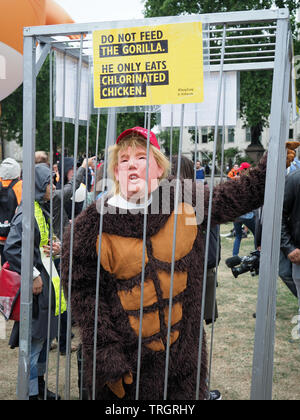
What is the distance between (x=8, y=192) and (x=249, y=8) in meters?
16.7

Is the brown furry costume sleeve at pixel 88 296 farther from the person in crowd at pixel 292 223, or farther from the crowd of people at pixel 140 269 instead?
the person in crowd at pixel 292 223

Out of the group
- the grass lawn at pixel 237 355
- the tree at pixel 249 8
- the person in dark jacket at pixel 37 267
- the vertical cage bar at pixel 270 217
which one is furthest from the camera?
the tree at pixel 249 8

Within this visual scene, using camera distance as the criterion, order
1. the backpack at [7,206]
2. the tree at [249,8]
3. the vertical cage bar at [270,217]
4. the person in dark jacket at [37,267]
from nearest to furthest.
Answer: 1. the vertical cage bar at [270,217]
2. the person in dark jacket at [37,267]
3. the backpack at [7,206]
4. the tree at [249,8]

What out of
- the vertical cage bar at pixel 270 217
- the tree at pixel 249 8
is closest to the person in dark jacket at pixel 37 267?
the vertical cage bar at pixel 270 217

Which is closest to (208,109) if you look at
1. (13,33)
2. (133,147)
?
(133,147)

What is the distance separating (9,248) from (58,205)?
109 cm

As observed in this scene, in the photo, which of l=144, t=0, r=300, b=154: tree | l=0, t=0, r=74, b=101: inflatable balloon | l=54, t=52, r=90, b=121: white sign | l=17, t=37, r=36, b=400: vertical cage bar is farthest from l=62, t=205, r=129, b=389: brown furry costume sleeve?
l=144, t=0, r=300, b=154: tree

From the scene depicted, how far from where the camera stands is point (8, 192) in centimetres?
479

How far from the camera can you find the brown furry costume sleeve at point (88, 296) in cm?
180

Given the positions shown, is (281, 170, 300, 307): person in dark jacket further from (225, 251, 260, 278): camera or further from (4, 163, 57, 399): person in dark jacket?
(4, 163, 57, 399): person in dark jacket

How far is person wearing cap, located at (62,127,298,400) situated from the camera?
183 cm

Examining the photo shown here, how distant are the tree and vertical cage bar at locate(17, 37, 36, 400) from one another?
55.5ft

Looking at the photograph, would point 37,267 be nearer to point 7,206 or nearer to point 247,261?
point 7,206

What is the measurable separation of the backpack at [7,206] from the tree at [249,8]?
Result: 48.2 feet
